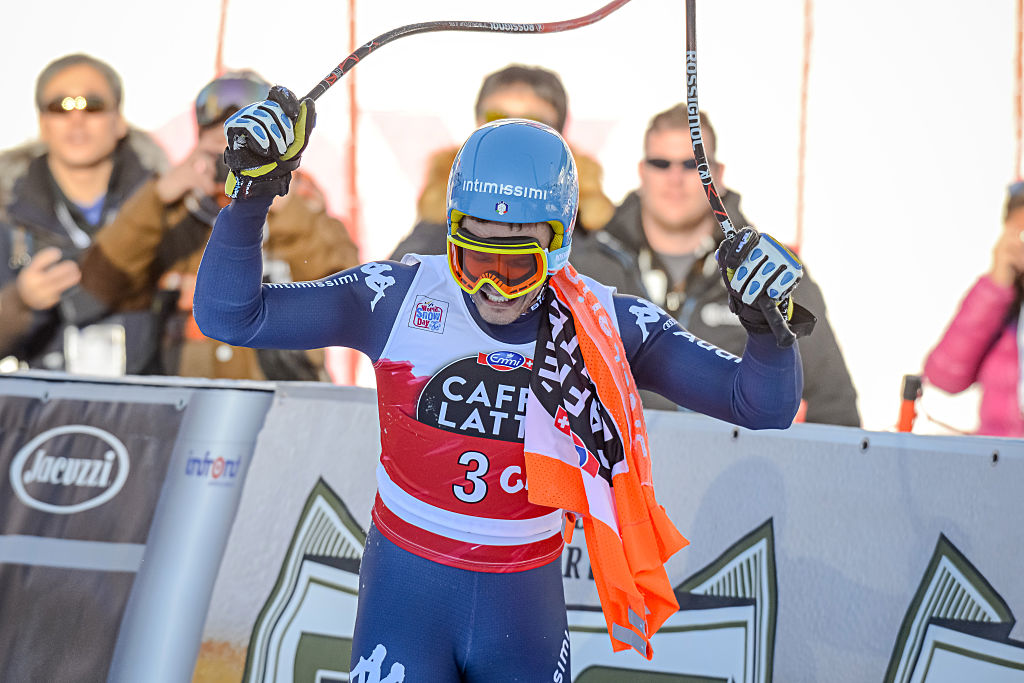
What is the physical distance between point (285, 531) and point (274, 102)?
6.94 ft

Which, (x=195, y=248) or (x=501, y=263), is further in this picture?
(x=195, y=248)

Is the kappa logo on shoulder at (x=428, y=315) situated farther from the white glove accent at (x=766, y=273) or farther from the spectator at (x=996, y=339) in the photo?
the spectator at (x=996, y=339)

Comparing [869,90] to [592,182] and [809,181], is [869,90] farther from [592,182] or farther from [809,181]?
[592,182]

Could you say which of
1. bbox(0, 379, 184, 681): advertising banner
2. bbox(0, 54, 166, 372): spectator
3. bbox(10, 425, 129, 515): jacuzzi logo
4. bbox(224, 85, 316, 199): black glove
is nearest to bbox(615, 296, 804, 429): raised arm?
bbox(224, 85, 316, 199): black glove

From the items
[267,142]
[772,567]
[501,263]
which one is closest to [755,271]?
[501,263]

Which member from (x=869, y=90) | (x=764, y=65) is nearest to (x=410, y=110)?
(x=764, y=65)

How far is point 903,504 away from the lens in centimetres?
371

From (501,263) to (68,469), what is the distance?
2.51 m

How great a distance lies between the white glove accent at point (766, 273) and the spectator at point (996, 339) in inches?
132

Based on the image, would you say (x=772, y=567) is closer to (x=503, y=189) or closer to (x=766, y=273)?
(x=766, y=273)

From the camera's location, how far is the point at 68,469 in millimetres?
3943

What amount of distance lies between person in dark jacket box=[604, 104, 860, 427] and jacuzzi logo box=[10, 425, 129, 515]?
2531 millimetres

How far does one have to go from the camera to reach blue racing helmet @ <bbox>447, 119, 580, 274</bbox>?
2484mm

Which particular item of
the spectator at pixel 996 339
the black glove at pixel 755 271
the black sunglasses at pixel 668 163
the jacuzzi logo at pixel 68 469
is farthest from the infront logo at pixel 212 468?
the spectator at pixel 996 339
